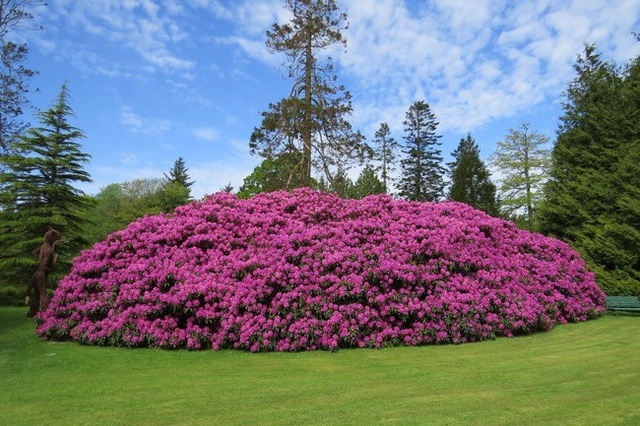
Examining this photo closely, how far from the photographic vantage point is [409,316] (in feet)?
23.7

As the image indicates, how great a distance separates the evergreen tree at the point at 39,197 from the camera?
14859 mm

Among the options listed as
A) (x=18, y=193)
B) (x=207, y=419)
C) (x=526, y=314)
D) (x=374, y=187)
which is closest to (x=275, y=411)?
(x=207, y=419)

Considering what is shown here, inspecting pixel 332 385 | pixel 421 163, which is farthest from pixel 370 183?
pixel 332 385

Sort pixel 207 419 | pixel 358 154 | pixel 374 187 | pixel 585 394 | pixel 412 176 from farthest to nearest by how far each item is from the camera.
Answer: pixel 412 176
pixel 374 187
pixel 358 154
pixel 585 394
pixel 207 419

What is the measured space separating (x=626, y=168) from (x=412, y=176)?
28.3 meters

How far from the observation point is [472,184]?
3825cm

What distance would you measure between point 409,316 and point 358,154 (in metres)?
12.7

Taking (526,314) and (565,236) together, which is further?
(565,236)

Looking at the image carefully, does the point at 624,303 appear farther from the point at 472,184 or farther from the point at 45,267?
the point at 472,184

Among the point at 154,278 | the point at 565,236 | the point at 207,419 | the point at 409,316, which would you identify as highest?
the point at 565,236

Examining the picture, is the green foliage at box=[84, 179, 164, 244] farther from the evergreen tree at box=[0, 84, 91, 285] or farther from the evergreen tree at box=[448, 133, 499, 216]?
the evergreen tree at box=[448, 133, 499, 216]

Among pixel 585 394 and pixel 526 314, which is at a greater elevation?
pixel 526 314

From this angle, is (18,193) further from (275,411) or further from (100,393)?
(275,411)

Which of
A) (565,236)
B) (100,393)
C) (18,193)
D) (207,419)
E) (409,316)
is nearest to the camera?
(207,419)
